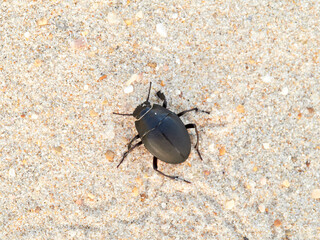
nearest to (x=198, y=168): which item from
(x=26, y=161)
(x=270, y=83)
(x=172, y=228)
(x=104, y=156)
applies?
(x=172, y=228)

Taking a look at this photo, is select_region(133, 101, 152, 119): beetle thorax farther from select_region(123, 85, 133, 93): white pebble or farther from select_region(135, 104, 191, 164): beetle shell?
select_region(123, 85, 133, 93): white pebble

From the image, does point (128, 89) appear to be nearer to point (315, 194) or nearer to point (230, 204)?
point (230, 204)

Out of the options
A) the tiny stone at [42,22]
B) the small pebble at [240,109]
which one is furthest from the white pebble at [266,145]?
the tiny stone at [42,22]

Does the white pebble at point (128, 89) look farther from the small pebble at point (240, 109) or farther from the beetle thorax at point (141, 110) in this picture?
the small pebble at point (240, 109)

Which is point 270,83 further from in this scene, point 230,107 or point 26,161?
point 26,161

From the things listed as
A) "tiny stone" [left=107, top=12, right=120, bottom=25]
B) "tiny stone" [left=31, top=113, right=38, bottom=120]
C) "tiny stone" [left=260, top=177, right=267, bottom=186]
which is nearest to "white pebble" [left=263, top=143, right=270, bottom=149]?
"tiny stone" [left=260, top=177, right=267, bottom=186]

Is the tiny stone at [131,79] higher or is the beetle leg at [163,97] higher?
the tiny stone at [131,79]
